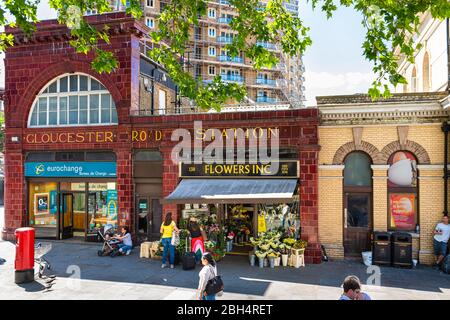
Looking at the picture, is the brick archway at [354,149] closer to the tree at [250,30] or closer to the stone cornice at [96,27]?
the tree at [250,30]

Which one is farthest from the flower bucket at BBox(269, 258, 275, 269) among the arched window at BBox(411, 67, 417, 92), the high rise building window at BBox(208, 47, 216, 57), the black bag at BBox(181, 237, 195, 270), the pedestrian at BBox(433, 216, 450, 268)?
the high rise building window at BBox(208, 47, 216, 57)

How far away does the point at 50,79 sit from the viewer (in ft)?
58.0

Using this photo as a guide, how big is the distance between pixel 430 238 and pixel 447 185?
1.85 m

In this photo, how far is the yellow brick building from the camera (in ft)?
44.8

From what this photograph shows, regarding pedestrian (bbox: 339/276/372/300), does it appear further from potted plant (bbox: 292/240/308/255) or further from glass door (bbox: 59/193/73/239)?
glass door (bbox: 59/193/73/239)

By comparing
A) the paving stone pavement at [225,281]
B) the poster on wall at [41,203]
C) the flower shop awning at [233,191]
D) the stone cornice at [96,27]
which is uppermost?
the stone cornice at [96,27]

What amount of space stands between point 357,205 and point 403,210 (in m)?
1.51

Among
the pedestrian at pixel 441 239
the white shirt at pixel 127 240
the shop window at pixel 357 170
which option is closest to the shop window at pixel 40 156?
the white shirt at pixel 127 240

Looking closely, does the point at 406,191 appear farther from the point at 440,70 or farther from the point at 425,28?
the point at 425,28

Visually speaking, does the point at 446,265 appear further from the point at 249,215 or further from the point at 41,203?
the point at 41,203

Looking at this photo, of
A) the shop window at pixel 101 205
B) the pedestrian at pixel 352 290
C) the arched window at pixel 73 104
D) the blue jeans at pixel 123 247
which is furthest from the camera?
the arched window at pixel 73 104

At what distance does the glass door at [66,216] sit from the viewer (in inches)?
701

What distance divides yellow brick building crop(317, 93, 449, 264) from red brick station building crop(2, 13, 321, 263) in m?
2.63

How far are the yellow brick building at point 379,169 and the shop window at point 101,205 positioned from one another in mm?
8413
